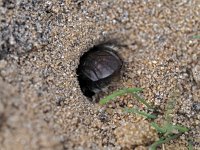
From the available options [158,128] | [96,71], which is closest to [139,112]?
[158,128]

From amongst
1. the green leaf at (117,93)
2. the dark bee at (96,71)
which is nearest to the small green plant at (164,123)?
the green leaf at (117,93)

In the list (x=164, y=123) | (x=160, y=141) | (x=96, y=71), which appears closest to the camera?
(x=160, y=141)

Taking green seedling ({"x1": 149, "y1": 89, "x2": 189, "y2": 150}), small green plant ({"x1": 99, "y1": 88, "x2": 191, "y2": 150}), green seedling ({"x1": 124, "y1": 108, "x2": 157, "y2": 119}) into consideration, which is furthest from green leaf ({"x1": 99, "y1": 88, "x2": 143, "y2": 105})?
green seedling ({"x1": 149, "y1": 89, "x2": 189, "y2": 150})

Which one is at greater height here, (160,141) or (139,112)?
(139,112)

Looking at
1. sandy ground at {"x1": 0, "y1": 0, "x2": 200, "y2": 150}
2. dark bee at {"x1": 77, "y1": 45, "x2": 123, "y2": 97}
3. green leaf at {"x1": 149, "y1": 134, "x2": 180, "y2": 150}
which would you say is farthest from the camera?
dark bee at {"x1": 77, "y1": 45, "x2": 123, "y2": 97}

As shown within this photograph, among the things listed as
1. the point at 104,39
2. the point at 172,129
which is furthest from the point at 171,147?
the point at 104,39

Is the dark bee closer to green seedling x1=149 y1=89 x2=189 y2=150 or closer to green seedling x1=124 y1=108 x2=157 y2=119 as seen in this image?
green seedling x1=124 y1=108 x2=157 y2=119

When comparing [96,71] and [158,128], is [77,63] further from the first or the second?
[158,128]

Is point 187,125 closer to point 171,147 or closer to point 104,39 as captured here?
point 171,147
